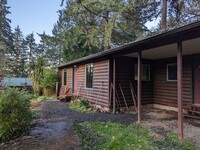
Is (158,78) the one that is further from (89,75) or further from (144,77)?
(89,75)

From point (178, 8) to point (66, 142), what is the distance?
39.4ft

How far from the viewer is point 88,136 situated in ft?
14.1

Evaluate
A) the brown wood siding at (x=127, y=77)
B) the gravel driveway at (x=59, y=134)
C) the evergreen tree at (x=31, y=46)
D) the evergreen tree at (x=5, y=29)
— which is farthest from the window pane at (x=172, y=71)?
the evergreen tree at (x=31, y=46)

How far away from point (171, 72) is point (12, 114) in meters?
6.50

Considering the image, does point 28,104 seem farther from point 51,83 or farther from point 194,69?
point 51,83

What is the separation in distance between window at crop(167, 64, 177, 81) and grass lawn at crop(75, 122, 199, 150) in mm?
3865

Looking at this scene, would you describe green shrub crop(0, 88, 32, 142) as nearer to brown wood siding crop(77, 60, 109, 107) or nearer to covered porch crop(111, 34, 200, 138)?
covered porch crop(111, 34, 200, 138)

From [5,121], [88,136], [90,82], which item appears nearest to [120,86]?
[90,82]

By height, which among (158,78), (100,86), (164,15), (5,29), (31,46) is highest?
(5,29)

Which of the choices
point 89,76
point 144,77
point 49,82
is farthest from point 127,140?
point 49,82

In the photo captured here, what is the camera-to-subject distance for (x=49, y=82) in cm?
1430

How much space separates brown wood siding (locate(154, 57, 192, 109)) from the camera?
7.23 m

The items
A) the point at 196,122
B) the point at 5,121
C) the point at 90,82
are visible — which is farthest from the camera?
the point at 90,82

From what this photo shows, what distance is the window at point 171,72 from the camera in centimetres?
792
